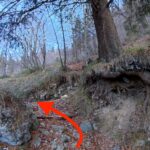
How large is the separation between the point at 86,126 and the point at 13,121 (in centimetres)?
179

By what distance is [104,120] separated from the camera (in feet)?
19.4

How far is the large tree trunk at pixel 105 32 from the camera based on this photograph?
7.44 metres

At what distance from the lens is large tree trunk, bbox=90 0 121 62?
7438 mm

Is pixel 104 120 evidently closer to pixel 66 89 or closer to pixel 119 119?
pixel 119 119

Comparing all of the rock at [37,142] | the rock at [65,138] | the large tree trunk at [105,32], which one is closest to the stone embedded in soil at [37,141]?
the rock at [37,142]

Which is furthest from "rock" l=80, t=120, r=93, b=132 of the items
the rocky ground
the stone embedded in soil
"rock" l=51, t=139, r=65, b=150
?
the stone embedded in soil

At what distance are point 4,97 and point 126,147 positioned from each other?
282 cm

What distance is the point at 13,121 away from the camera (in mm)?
5039

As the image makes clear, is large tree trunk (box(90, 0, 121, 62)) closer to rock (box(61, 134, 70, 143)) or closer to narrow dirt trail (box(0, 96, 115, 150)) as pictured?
narrow dirt trail (box(0, 96, 115, 150))

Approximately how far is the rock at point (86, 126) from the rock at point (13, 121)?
4.24 ft

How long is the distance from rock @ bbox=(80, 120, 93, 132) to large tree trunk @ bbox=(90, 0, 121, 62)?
7.48ft

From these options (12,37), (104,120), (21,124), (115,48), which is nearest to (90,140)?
A: (104,120)

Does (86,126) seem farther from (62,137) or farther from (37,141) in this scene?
(37,141)

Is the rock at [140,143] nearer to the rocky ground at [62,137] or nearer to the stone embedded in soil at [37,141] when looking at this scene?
the rocky ground at [62,137]
